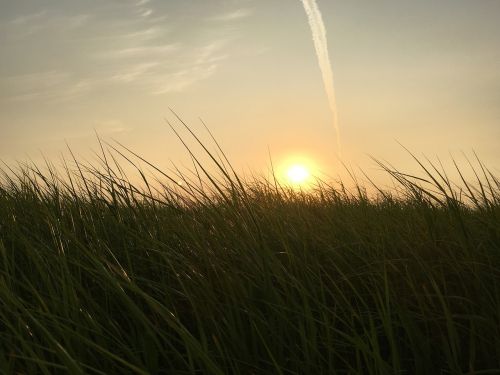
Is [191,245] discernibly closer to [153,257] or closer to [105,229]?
[153,257]

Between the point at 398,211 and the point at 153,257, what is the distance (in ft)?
5.13

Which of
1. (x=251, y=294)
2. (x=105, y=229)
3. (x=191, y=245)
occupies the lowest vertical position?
(x=251, y=294)

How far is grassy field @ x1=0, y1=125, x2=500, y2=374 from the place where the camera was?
1158mm

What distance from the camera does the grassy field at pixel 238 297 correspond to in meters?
1.16

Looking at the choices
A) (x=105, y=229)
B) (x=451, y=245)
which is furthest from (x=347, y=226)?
(x=105, y=229)

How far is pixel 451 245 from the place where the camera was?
1.88 metres

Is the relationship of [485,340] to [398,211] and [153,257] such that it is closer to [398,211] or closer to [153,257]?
[153,257]

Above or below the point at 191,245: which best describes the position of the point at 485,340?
below

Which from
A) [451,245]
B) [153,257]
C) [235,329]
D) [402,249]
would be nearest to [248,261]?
[235,329]

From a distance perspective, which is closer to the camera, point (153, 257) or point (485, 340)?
point (485, 340)

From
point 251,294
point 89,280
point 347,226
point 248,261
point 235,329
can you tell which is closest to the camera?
point 235,329

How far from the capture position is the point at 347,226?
210 centimetres

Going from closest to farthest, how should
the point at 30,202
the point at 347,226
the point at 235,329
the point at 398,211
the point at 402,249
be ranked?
the point at 235,329 < the point at 402,249 < the point at 347,226 < the point at 30,202 < the point at 398,211

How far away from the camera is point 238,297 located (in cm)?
140
